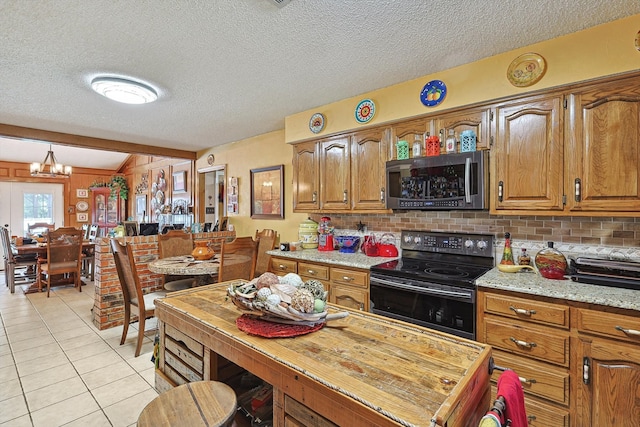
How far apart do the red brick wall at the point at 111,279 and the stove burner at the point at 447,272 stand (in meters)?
3.10

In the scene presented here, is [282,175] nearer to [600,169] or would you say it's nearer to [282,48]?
[282,48]

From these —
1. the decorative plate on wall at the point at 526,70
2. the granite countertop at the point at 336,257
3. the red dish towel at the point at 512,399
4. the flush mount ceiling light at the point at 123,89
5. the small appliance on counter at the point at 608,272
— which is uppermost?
the flush mount ceiling light at the point at 123,89

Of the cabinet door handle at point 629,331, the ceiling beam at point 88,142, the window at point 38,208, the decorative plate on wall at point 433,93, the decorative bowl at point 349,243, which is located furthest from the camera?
the window at point 38,208

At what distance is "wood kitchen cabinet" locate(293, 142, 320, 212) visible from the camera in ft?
10.7

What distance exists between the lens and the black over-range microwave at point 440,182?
220 cm

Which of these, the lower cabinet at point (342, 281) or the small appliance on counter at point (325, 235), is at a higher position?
the small appliance on counter at point (325, 235)

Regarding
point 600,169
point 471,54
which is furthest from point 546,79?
point 600,169

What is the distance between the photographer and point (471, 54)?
6.97ft

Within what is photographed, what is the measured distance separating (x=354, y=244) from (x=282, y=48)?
191cm

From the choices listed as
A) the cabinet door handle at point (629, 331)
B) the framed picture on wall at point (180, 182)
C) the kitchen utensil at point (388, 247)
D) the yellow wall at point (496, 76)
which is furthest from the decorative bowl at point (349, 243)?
the framed picture on wall at point (180, 182)

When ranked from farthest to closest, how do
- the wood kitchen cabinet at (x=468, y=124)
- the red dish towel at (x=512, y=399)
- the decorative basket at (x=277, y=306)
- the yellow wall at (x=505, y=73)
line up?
1. the wood kitchen cabinet at (x=468, y=124)
2. the yellow wall at (x=505, y=73)
3. the decorative basket at (x=277, y=306)
4. the red dish towel at (x=512, y=399)

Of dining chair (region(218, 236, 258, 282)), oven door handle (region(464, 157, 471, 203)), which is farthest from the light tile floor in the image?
oven door handle (region(464, 157, 471, 203))

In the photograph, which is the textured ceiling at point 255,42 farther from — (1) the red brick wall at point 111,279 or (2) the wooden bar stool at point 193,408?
(2) the wooden bar stool at point 193,408

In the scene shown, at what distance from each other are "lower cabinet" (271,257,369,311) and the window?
7.91 m
